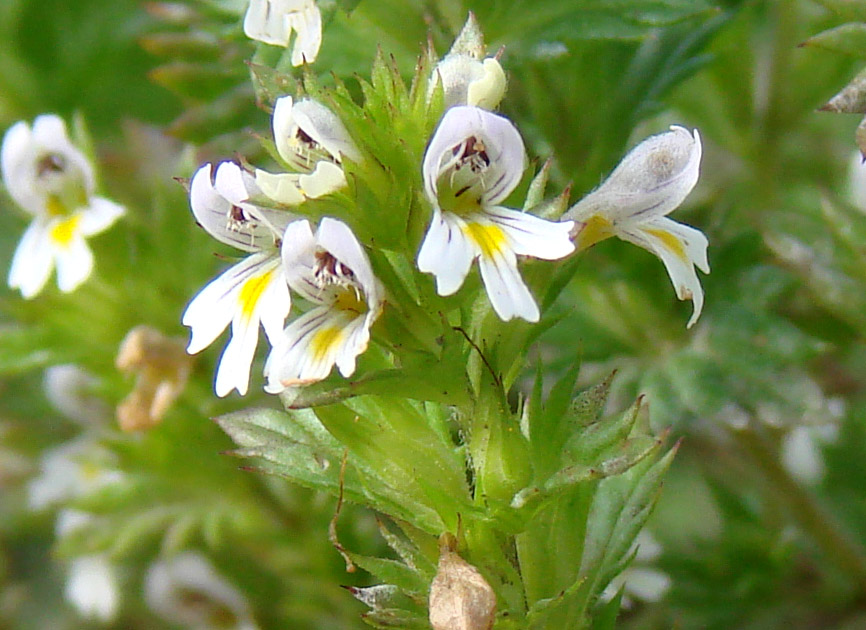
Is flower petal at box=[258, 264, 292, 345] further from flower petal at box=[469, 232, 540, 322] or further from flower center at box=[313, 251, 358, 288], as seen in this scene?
flower petal at box=[469, 232, 540, 322]

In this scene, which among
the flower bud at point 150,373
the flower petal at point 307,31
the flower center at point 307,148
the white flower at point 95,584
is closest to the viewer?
the flower center at point 307,148

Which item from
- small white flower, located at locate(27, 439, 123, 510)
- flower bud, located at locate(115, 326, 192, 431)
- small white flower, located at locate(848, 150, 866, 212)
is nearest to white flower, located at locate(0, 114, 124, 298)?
flower bud, located at locate(115, 326, 192, 431)

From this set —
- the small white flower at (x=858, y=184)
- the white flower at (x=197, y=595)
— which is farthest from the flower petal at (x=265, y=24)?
the white flower at (x=197, y=595)

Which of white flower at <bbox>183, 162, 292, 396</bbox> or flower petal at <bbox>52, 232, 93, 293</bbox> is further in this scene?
flower petal at <bbox>52, 232, 93, 293</bbox>

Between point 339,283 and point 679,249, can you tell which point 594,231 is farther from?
point 339,283

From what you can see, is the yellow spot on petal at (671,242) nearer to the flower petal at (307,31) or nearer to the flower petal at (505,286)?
the flower petal at (505,286)
